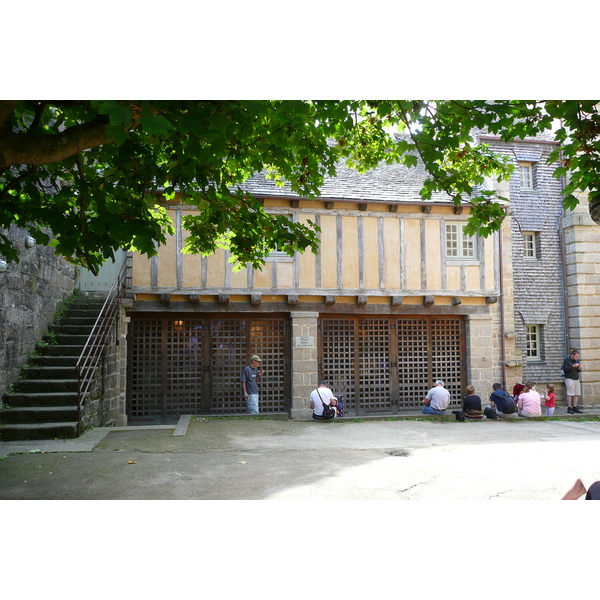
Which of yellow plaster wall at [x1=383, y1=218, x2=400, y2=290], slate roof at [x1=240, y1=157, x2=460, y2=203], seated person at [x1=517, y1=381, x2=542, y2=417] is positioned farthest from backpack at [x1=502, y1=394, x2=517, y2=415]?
slate roof at [x1=240, y1=157, x2=460, y2=203]

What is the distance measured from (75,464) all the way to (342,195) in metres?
7.69

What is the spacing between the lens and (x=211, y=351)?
447 inches

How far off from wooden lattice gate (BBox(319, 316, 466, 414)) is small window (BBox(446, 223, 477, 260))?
1.53 meters

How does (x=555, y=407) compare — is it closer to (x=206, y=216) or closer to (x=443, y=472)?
(x=443, y=472)

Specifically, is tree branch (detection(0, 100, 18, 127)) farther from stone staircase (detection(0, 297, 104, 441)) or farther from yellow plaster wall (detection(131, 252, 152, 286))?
yellow plaster wall (detection(131, 252, 152, 286))

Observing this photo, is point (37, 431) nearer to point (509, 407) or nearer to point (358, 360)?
point (358, 360)

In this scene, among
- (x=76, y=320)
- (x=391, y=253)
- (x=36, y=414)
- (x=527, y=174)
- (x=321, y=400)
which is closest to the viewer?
(x=36, y=414)

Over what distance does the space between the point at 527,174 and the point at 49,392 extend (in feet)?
41.4

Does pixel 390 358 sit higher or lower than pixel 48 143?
lower

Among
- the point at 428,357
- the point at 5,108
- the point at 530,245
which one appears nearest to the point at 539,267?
the point at 530,245

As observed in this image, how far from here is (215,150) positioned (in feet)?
12.1

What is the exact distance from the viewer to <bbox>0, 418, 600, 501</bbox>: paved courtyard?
4969mm
